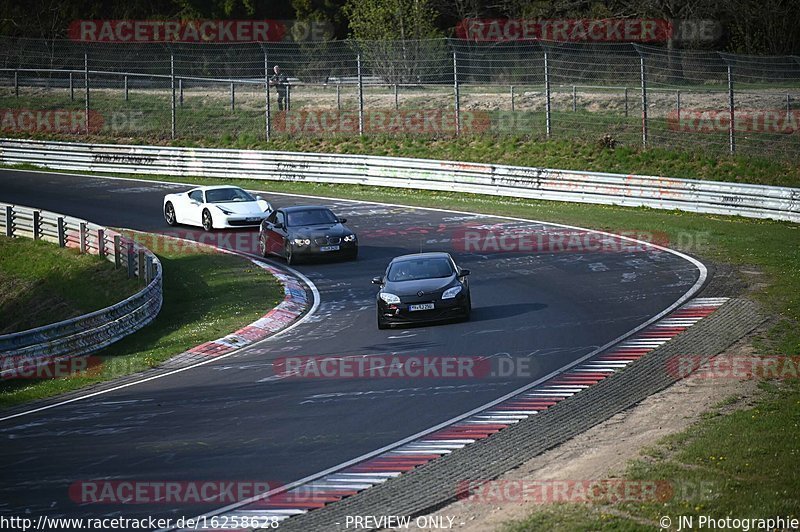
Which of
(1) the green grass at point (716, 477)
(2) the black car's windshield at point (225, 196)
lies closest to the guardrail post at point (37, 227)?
(2) the black car's windshield at point (225, 196)

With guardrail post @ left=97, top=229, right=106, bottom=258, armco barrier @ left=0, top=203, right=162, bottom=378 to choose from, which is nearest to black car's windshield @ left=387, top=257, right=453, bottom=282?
armco barrier @ left=0, top=203, right=162, bottom=378

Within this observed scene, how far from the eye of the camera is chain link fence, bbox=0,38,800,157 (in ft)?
121

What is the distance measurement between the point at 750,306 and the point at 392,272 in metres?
6.41

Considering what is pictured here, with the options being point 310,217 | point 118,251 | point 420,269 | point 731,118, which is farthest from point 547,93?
point 420,269

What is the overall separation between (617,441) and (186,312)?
1228 cm

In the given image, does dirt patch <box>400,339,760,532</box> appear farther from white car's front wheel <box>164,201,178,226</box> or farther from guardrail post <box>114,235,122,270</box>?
white car's front wheel <box>164,201,178,226</box>

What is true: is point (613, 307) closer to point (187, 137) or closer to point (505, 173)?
point (505, 173)

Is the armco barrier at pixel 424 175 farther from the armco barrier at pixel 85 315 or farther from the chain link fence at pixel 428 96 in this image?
the armco barrier at pixel 85 315

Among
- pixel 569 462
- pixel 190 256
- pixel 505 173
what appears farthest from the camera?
pixel 505 173

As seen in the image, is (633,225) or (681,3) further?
(681,3)

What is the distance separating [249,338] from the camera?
64.4ft

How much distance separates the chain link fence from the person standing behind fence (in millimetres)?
160

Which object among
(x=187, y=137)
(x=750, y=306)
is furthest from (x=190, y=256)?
(x=187, y=137)

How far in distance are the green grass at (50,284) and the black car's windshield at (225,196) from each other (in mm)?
4064
